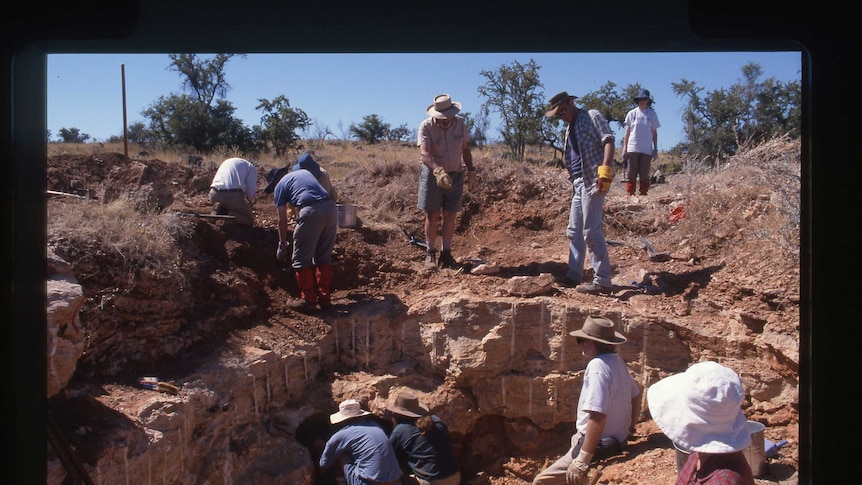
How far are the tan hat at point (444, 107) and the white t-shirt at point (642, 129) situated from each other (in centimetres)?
251

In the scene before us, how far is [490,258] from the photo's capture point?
8281 mm

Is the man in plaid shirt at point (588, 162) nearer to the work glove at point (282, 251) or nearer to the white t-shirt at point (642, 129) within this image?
the white t-shirt at point (642, 129)

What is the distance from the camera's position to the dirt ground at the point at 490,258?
5609mm

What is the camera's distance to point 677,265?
7273 mm

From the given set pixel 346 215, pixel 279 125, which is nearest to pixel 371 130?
pixel 279 125

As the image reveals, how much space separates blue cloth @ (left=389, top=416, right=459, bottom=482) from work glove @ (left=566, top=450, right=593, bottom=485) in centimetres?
199

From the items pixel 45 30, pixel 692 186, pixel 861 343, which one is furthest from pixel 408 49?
pixel 692 186

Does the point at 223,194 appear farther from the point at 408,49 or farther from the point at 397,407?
A: the point at 408,49

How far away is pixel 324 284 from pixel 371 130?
17.3 m

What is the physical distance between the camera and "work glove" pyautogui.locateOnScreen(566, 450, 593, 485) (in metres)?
4.26

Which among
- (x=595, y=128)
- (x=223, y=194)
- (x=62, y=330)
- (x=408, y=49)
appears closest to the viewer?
(x=408, y=49)

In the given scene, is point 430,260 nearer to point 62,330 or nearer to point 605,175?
point 605,175

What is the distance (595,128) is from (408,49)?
4139 millimetres

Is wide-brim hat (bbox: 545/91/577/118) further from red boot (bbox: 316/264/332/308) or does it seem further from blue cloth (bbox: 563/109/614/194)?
red boot (bbox: 316/264/332/308)
